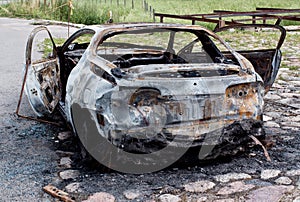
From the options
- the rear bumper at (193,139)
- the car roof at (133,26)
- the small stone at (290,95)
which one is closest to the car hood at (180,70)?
the rear bumper at (193,139)

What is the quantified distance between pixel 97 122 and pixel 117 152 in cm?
34

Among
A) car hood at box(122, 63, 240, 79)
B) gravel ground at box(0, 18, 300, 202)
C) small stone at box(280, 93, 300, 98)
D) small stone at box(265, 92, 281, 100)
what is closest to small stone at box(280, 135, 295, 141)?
gravel ground at box(0, 18, 300, 202)

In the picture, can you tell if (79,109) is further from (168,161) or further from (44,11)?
(44,11)

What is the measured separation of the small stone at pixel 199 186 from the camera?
4.21m

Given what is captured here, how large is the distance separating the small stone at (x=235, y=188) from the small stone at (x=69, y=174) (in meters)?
1.38

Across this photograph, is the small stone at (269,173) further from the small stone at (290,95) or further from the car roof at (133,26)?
the small stone at (290,95)

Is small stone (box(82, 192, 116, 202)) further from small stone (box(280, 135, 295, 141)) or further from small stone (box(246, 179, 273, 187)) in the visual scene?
small stone (box(280, 135, 295, 141))

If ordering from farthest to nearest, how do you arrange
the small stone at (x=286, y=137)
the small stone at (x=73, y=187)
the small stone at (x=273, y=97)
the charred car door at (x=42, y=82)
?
1. the small stone at (x=273, y=97)
2. the charred car door at (x=42, y=82)
3. the small stone at (x=286, y=137)
4. the small stone at (x=73, y=187)

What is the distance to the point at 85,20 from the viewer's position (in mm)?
20375

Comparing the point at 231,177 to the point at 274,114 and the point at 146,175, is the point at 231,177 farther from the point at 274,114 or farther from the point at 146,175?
the point at 274,114

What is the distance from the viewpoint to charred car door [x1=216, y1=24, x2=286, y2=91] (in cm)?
634

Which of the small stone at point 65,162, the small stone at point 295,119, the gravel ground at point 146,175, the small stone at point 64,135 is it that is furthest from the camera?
the small stone at point 295,119

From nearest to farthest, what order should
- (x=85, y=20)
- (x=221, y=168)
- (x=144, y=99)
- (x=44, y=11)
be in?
(x=144, y=99) < (x=221, y=168) < (x=85, y=20) < (x=44, y=11)

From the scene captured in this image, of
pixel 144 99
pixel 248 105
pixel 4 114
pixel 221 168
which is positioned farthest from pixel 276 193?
pixel 4 114
